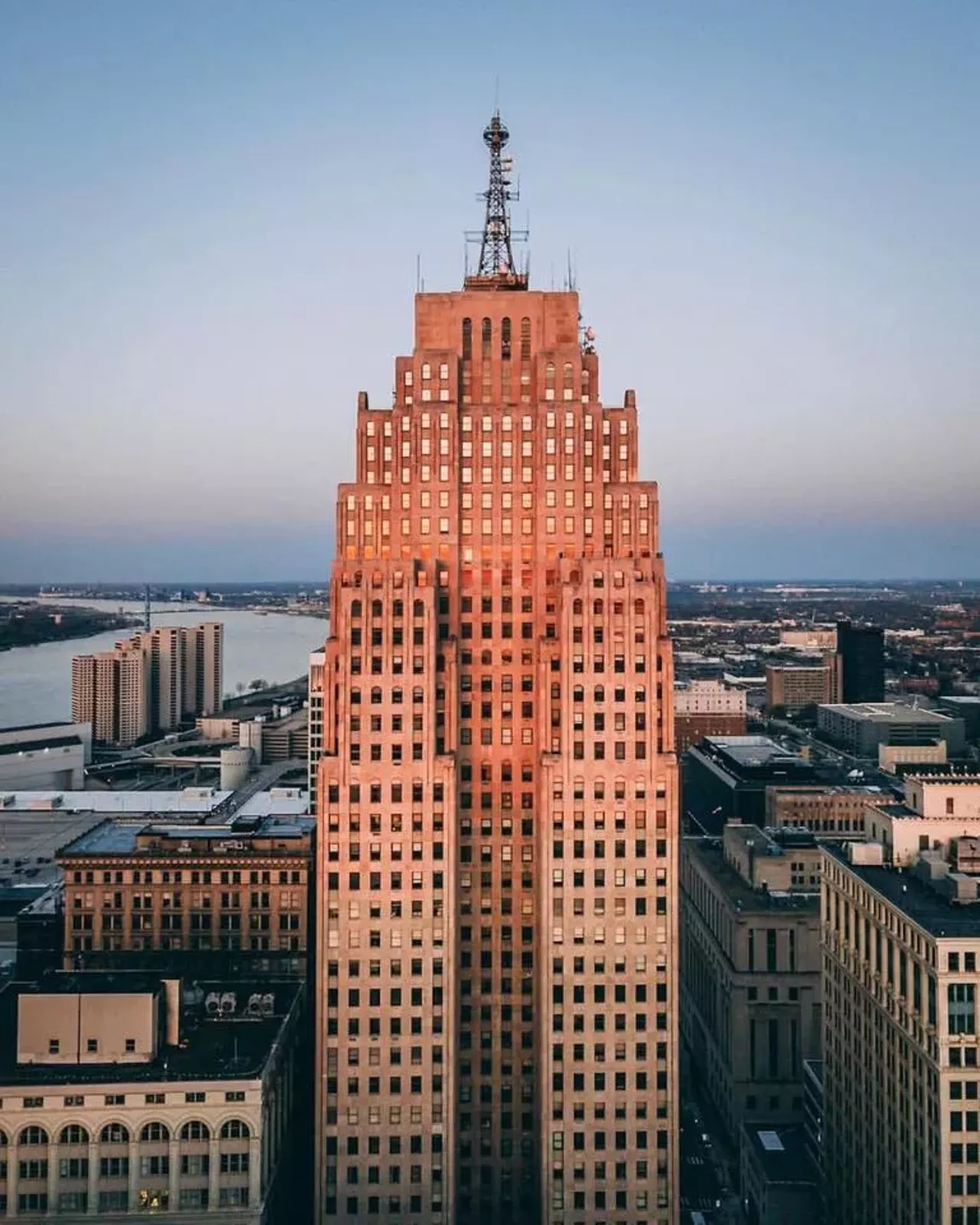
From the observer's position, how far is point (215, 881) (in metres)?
99.4

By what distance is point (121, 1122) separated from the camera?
222ft

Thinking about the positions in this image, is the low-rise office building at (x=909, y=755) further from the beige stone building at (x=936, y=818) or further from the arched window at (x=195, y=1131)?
the arched window at (x=195, y=1131)

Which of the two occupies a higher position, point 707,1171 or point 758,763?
point 758,763

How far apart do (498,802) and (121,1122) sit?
29.5 m

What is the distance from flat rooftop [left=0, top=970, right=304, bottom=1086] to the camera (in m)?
68.7

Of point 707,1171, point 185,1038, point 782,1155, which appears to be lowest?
point 707,1171

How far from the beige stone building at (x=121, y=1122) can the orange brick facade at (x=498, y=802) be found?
16.8 ft

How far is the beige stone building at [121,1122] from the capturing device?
6738 centimetres

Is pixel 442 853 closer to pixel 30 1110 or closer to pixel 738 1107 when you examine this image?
pixel 30 1110

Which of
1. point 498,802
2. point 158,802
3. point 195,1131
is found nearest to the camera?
point 195,1131

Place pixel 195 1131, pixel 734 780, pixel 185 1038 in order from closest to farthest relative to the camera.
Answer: pixel 195 1131, pixel 185 1038, pixel 734 780

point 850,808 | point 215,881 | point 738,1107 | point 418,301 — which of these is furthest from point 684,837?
point 418,301

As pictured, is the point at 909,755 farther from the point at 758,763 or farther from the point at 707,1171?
the point at 707,1171

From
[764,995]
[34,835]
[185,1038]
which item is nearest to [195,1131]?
[185,1038]
